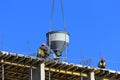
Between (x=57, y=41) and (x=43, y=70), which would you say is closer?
(x=43, y=70)

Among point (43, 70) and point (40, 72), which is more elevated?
point (43, 70)

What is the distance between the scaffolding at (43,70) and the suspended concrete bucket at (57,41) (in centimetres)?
158

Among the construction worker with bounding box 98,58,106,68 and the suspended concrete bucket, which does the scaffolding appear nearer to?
the construction worker with bounding box 98,58,106,68

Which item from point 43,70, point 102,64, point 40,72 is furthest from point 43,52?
point 102,64

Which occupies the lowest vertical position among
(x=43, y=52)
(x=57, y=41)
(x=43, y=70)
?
(x=43, y=70)

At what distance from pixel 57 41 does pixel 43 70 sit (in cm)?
339

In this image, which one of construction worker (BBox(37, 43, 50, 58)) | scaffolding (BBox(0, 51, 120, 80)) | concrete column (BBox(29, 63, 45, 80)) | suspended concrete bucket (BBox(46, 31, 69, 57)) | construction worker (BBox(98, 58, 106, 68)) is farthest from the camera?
construction worker (BBox(98, 58, 106, 68))

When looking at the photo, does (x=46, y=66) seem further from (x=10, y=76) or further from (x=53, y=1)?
(x=53, y=1)

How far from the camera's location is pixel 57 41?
5103 cm

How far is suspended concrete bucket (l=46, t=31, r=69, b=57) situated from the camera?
50.9m

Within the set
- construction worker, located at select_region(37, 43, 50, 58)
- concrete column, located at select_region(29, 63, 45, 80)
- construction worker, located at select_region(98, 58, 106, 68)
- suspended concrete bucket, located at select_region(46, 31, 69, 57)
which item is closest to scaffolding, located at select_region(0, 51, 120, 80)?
concrete column, located at select_region(29, 63, 45, 80)

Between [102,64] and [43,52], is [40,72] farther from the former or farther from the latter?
[102,64]

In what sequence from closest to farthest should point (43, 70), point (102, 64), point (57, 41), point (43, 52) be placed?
1. point (43, 70)
2. point (43, 52)
3. point (57, 41)
4. point (102, 64)

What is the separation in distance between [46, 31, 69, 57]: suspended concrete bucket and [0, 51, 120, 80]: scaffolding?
5.20ft
